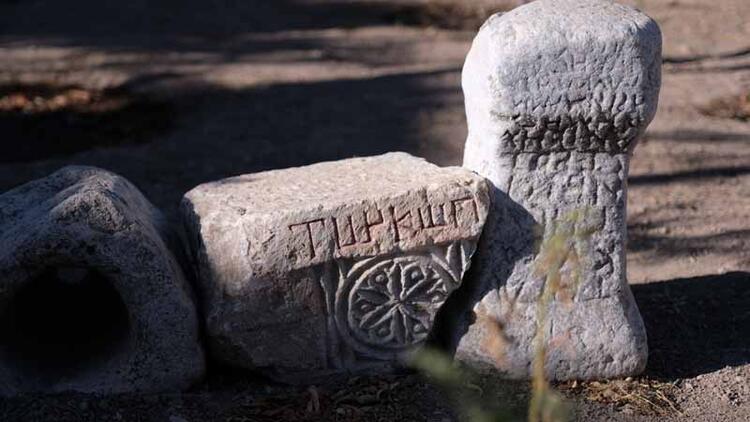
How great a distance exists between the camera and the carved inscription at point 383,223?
3.39m

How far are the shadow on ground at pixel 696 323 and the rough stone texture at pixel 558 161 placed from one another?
283 millimetres

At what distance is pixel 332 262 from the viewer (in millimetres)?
3439

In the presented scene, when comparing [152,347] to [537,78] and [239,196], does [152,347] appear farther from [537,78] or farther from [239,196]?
[537,78]

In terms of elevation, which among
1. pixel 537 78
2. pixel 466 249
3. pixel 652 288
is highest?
pixel 537 78

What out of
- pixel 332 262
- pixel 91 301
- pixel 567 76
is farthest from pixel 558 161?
pixel 91 301

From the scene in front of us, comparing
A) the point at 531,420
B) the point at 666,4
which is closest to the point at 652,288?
the point at 531,420

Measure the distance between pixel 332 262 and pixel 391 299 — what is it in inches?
8.4

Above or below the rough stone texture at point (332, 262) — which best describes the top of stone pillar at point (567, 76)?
above

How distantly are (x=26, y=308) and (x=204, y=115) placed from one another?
10.8ft

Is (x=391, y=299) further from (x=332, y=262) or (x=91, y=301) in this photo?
(x=91, y=301)

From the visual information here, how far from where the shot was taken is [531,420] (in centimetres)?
210

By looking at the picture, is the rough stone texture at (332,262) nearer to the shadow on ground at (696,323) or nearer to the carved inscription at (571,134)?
the carved inscription at (571,134)

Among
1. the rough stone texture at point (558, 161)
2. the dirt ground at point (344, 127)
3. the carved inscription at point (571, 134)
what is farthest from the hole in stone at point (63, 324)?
the carved inscription at point (571, 134)

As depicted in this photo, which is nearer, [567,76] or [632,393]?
[567,76]
